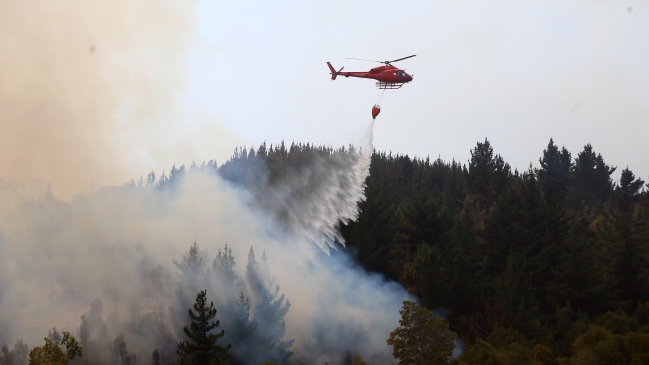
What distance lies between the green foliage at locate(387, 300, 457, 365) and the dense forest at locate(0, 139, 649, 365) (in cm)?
34

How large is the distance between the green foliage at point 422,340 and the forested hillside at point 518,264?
3325 millimetres

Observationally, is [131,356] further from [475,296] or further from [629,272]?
[629,272]

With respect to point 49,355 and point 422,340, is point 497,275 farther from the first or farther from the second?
point 49,355

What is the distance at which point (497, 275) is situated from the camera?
6594 cm

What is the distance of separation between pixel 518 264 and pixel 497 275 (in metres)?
3.63

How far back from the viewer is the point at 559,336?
54594mm

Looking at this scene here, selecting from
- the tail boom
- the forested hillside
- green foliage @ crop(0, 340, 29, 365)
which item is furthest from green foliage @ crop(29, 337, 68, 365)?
the tail boom

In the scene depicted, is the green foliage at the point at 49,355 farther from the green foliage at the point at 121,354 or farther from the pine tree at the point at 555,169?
the pine tree at the point at 555,169

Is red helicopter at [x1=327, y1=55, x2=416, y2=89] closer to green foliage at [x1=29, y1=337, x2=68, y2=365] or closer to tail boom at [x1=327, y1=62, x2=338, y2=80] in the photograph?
tail boom at [x1=327, y1=62, x2=338, y2=80]

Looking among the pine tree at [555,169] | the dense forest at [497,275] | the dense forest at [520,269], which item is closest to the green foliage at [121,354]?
the dense forest at [497,275]

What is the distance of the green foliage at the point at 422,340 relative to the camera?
153 feet

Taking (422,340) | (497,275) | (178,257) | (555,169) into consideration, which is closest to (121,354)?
(178,257)

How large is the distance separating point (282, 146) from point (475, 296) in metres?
101

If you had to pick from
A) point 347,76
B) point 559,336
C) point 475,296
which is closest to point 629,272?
point 559,336
